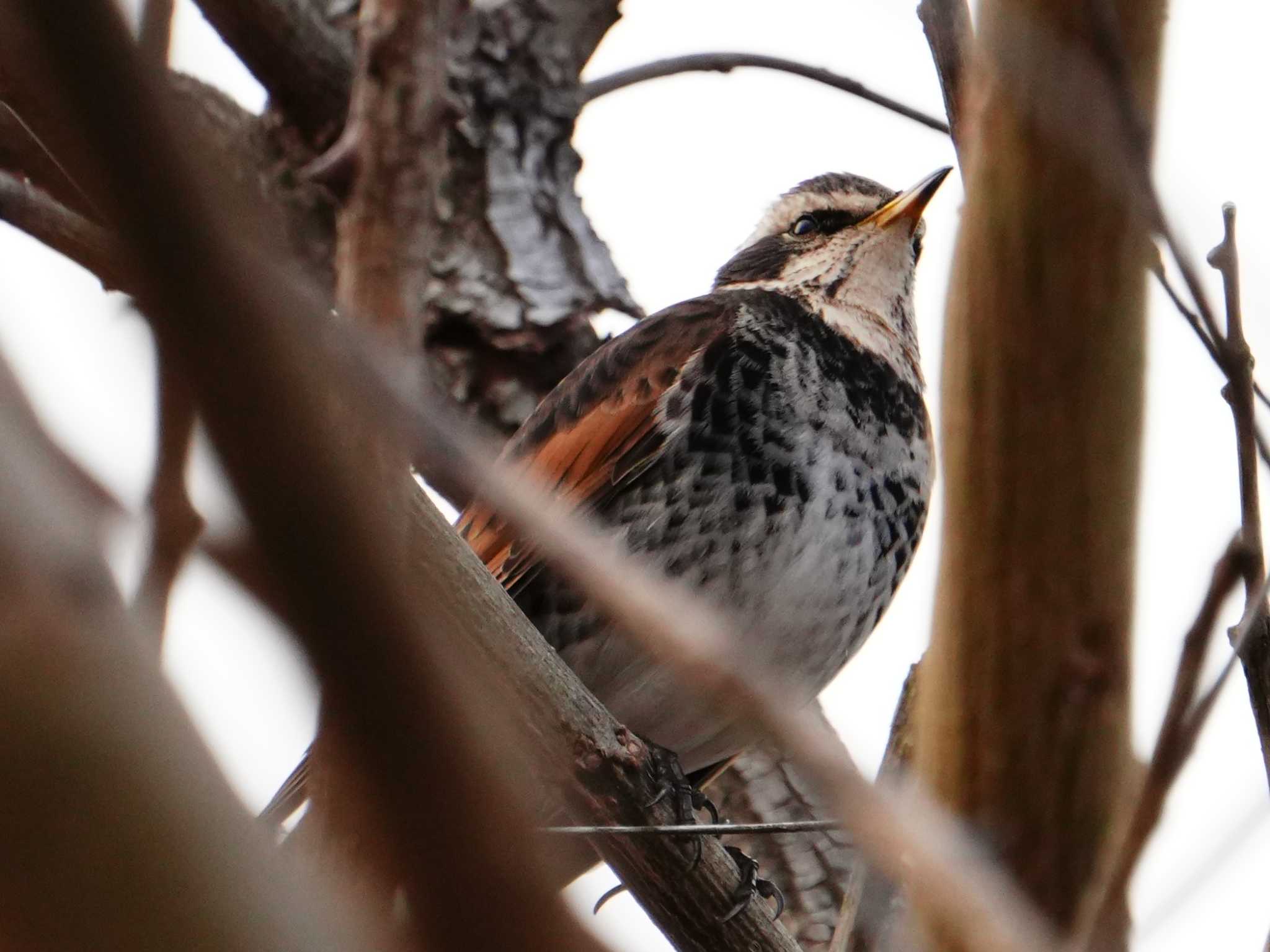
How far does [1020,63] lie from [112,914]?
61.2 inches

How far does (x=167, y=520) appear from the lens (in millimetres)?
1197

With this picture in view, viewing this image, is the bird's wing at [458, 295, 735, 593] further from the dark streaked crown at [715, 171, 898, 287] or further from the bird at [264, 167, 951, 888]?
the dark streaked crown at [715, 171, 898, 287]

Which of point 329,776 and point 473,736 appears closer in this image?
point 473,736

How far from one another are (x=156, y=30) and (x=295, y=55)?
Answer: 144 inches

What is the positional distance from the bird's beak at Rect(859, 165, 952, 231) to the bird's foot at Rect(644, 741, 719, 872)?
5.62 feet

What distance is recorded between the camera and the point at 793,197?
4.78 m

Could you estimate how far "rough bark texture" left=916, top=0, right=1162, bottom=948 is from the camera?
1.80 metres

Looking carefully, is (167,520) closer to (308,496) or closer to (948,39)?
(308,496)

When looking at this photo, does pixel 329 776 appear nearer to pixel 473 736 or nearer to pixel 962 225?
pixel 473 736

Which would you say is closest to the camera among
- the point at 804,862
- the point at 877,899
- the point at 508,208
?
the point at 877,899

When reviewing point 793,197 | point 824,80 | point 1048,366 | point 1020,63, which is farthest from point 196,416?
point 793,197

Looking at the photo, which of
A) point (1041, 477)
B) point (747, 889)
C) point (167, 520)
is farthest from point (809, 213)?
point (167, 520)

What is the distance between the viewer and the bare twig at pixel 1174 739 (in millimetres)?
1340

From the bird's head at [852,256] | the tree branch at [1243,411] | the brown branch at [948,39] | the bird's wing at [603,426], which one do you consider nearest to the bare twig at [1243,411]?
the tree branch at [1243,411]
